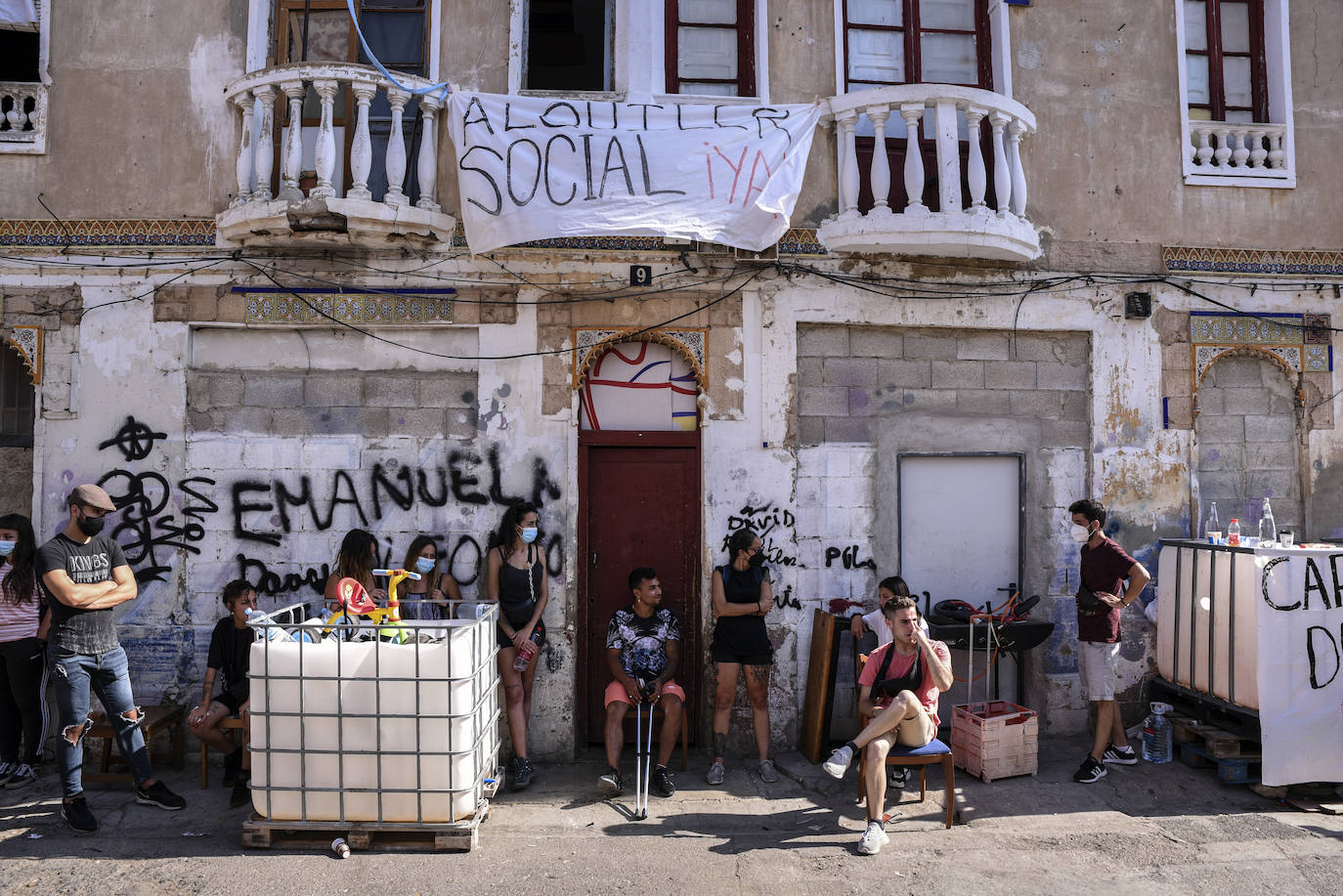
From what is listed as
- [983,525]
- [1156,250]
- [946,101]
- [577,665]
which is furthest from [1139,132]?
[577,665]

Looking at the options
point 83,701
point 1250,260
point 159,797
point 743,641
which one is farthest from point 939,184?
point 159,797

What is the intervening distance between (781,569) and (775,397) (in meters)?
1.37

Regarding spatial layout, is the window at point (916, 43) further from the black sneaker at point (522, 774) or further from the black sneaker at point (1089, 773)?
the black sneaker at point (522, 774)

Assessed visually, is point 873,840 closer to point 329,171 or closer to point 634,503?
point 634,503

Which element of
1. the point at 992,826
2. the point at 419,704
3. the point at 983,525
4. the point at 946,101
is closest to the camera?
the point at 419,704

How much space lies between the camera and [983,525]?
7.86 m

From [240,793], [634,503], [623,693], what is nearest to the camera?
[240,793]

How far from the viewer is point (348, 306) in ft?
24.4

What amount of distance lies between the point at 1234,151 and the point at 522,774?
25.9 ft

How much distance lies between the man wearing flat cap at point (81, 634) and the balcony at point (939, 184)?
217 inches

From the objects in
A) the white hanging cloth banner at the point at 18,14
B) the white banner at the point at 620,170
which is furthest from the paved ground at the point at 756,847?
the white hanging cloth banner at the point at 18,14

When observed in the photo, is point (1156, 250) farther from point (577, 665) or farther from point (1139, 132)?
point (577, 665)

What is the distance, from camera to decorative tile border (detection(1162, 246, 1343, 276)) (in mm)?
7977

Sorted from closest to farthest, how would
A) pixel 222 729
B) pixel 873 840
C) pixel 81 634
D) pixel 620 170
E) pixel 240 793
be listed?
1. pixel 873 840
2. pixel 81 634
3. pixel 240 793
4. pixel 222 729
5. pixel 620 170
